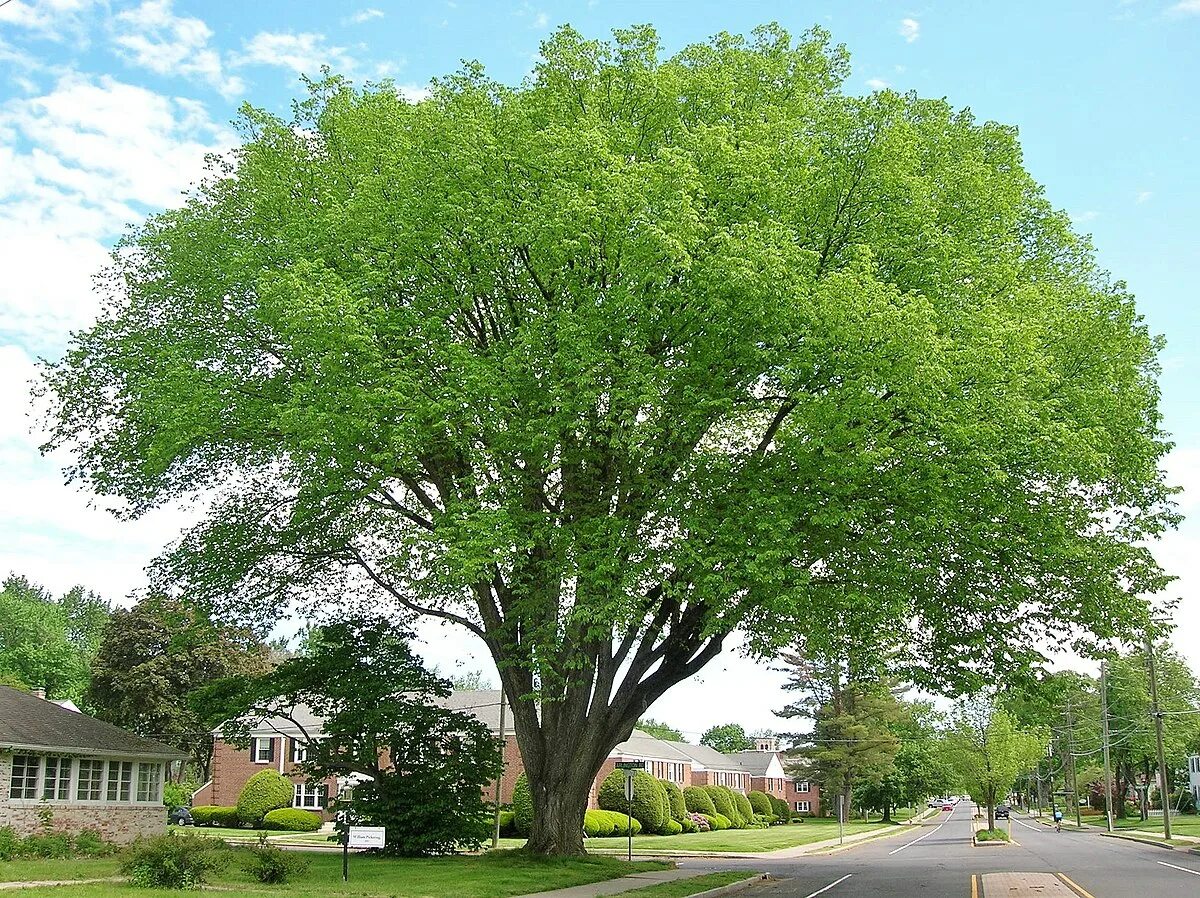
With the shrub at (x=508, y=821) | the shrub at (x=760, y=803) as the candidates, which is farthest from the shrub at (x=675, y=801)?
the shrub at (x=760, y=803)

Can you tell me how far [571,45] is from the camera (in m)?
21.0

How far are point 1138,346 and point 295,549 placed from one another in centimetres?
1965

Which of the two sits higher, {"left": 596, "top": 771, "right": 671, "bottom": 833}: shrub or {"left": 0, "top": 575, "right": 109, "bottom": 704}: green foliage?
{"left": 0, "top": 575, "right": 109, "bottom": 704}: green foliage

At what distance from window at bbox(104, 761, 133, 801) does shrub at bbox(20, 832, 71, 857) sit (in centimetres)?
330

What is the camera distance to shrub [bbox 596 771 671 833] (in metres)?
49.7

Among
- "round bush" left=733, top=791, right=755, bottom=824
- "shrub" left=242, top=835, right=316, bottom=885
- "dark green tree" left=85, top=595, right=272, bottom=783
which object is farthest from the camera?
"round bush" left=733, top=791, right=755, bottom=824

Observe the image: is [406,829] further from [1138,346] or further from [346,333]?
[1138,346]

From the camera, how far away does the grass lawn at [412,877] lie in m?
17.4

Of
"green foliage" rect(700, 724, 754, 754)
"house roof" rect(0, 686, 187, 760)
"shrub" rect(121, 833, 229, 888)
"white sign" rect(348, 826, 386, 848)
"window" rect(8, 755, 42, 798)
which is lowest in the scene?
"green foliage" rect(700, 724, 754, 754)

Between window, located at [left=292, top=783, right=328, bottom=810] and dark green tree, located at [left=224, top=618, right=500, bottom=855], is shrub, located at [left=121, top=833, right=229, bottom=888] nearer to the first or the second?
dark green tree, located at [left=224, top=618, right=500, bottom=855]

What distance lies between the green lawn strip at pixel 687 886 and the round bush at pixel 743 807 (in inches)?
1797

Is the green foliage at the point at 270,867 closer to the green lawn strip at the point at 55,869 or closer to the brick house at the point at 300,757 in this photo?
the green lawn strip at the point at 55,869

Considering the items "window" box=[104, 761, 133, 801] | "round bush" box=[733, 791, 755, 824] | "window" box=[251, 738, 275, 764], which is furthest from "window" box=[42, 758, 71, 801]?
"round bush" box=[733, 791, 755, 824]

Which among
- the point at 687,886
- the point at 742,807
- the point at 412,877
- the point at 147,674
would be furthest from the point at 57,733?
the point at 742,807
